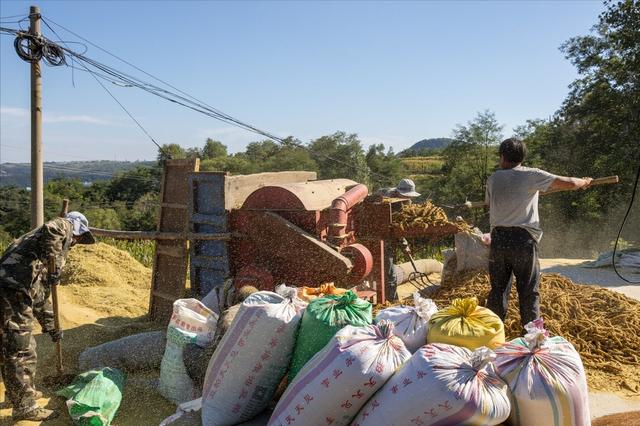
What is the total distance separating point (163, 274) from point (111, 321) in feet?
3.17

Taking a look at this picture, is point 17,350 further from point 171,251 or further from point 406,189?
point 406,189

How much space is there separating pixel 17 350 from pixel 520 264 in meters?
4.10

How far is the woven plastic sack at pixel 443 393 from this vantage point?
2107mm

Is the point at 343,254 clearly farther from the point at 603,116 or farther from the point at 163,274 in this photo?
the point at 603,116

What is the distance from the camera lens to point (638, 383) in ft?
13.7

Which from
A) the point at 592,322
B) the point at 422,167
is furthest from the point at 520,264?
the point at 422,167

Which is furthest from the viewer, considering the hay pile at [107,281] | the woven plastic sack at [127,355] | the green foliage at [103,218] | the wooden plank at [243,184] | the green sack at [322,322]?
the green foliage at [103,218]

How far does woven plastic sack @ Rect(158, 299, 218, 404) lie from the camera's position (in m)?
4.47

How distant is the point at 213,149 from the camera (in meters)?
51.2

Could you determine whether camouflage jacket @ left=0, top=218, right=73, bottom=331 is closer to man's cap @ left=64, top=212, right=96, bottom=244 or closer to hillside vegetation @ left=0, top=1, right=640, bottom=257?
man's cap @ left=64, top=212, right=96, bottom=244

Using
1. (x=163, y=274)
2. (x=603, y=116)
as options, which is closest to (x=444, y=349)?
(x=163, y=274)

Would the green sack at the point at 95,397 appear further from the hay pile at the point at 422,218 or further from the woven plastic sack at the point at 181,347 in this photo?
the hay pile at the point at 422,218

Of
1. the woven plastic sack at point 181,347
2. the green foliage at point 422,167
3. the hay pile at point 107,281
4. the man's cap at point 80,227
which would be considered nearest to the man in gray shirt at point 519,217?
the woven plastic sack at point 181,347

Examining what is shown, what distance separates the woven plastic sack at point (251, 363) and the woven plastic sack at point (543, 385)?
1.13m
